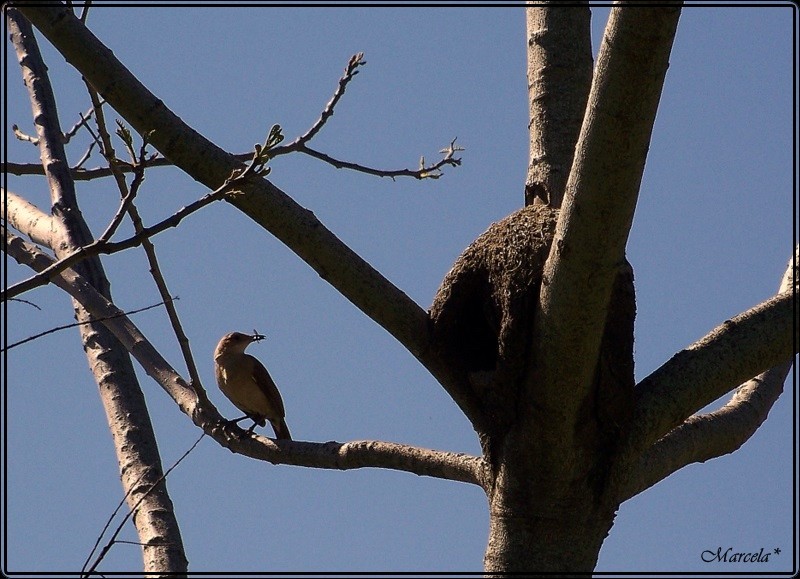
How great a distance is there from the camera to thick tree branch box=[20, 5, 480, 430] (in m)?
3.36

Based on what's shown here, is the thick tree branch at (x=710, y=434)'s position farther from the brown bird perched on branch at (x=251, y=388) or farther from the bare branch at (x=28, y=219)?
the brown bird perched on branch at (x=251, y=388)

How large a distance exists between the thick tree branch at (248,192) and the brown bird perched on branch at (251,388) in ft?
13.3

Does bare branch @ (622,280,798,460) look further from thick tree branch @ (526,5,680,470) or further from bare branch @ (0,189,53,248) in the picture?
bare branch @ (0,189,53,248)

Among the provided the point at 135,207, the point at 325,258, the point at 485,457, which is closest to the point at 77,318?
the point at 135,207

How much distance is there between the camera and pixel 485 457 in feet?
12.0

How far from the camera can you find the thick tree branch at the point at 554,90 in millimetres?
4418

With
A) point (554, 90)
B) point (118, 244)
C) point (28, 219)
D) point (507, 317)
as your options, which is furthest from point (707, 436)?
point (28, 219)

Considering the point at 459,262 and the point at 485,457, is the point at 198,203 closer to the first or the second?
the point at 485,457

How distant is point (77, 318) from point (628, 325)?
8.90ft

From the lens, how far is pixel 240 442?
434 centimetres

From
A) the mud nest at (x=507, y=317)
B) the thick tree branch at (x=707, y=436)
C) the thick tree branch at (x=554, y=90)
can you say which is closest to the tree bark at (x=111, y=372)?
the mud nest at (x=507, y=317)

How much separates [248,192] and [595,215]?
1283 millimetres

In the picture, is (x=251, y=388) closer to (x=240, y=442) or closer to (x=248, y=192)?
(x=240, y=442)

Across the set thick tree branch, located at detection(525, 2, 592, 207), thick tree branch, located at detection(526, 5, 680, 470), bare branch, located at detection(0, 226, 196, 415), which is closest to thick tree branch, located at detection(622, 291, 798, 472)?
thick tree branch, located at detection(526, 5, 680, 470)
